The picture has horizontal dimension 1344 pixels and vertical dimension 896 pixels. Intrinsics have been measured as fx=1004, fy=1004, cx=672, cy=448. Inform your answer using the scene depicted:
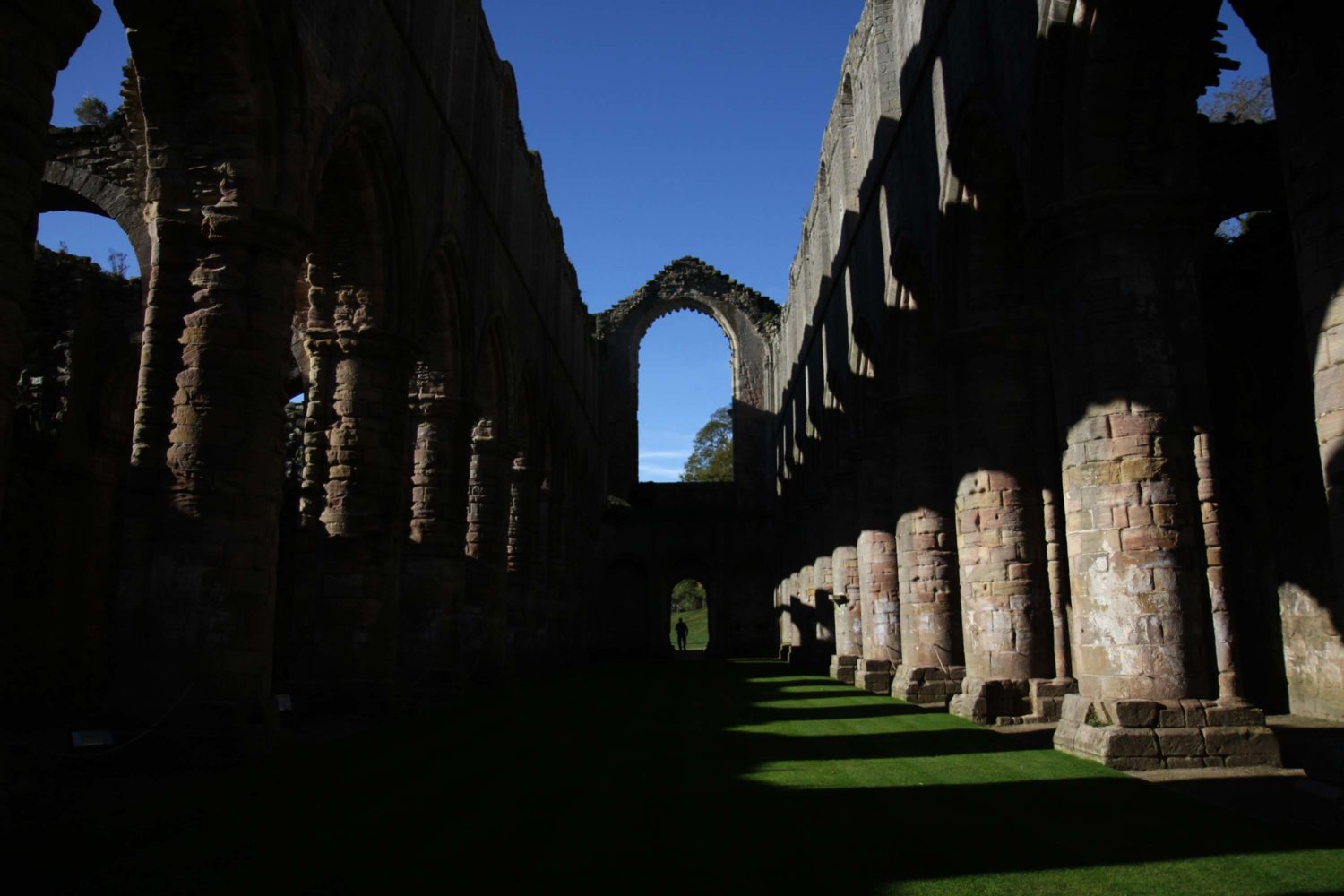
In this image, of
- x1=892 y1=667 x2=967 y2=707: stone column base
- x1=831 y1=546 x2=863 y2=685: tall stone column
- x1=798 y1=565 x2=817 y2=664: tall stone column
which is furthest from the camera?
x1=798 y1=565 x2=817 y2=664: tall stone column

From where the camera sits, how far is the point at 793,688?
1588cm

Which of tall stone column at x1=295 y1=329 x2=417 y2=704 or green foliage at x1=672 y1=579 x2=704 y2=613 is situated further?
green foliage at x1=672 y1=579 x2=704 y2=613

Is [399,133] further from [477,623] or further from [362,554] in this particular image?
[477,623]

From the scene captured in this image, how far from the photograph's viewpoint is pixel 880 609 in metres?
15.0

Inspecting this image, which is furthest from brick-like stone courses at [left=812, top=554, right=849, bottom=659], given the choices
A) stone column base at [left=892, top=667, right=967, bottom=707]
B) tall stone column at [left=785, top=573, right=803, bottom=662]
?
stone column base at [left=892, top=667, right=967, bottom=707]

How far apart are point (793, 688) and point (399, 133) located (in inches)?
397

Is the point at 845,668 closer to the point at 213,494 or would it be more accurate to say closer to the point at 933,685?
the point at 933,685

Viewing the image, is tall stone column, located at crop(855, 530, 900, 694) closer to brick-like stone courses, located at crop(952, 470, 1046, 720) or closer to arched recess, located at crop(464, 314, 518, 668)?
brick-like stone courses, located at crop(952, 470, 1046, 720)

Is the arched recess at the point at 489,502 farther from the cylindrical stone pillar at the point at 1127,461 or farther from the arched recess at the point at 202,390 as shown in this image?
the cylindrical stone pillar at the point at 1127,461

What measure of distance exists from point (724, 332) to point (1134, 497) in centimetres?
3059

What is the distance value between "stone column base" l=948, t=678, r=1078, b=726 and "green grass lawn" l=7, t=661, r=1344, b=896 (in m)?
1.07

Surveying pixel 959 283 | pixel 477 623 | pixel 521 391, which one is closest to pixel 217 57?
pixel 959 283

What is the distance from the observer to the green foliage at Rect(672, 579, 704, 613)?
2308 inches

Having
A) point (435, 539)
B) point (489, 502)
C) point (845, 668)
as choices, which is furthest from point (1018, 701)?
point (489, 502)
